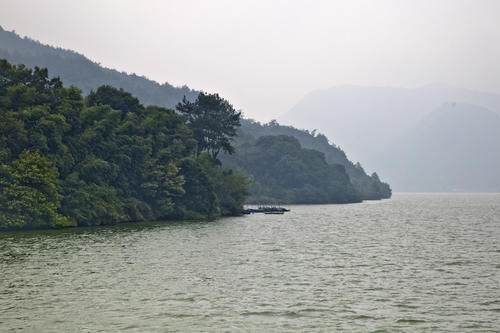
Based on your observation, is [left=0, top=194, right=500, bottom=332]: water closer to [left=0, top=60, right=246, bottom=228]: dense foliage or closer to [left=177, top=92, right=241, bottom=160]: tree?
[left=0, top=60, right=246, bottom=228]: dense foliage

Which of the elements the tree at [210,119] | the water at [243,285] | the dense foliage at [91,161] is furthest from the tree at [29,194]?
the tree at [210,119]

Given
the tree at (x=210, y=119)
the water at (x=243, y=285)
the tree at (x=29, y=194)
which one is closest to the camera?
the water at (x=243, y=285)

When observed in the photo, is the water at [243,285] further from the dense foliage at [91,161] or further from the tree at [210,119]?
the tree at [210,119]

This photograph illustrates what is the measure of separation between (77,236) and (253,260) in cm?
2595

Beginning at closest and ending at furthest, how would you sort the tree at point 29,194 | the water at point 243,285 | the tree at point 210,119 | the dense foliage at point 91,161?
the water at point 243,285 < the tree at point 29,194 < the dense foliage at point 91,161 < the tree at point 210,119

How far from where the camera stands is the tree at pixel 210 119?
109 metres

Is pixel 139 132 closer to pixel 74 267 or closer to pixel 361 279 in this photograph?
pixel 74 267

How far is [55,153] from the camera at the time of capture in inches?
2746

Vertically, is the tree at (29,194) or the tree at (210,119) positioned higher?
the tree at (210,119)

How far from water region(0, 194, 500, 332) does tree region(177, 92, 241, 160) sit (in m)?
57.3

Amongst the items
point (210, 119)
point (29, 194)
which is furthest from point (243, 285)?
point (210, 119)

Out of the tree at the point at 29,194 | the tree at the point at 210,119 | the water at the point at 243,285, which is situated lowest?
the water at the point at 243,285

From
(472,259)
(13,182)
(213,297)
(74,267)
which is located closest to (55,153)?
(13,182)

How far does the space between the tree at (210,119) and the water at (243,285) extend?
57.3 meters
